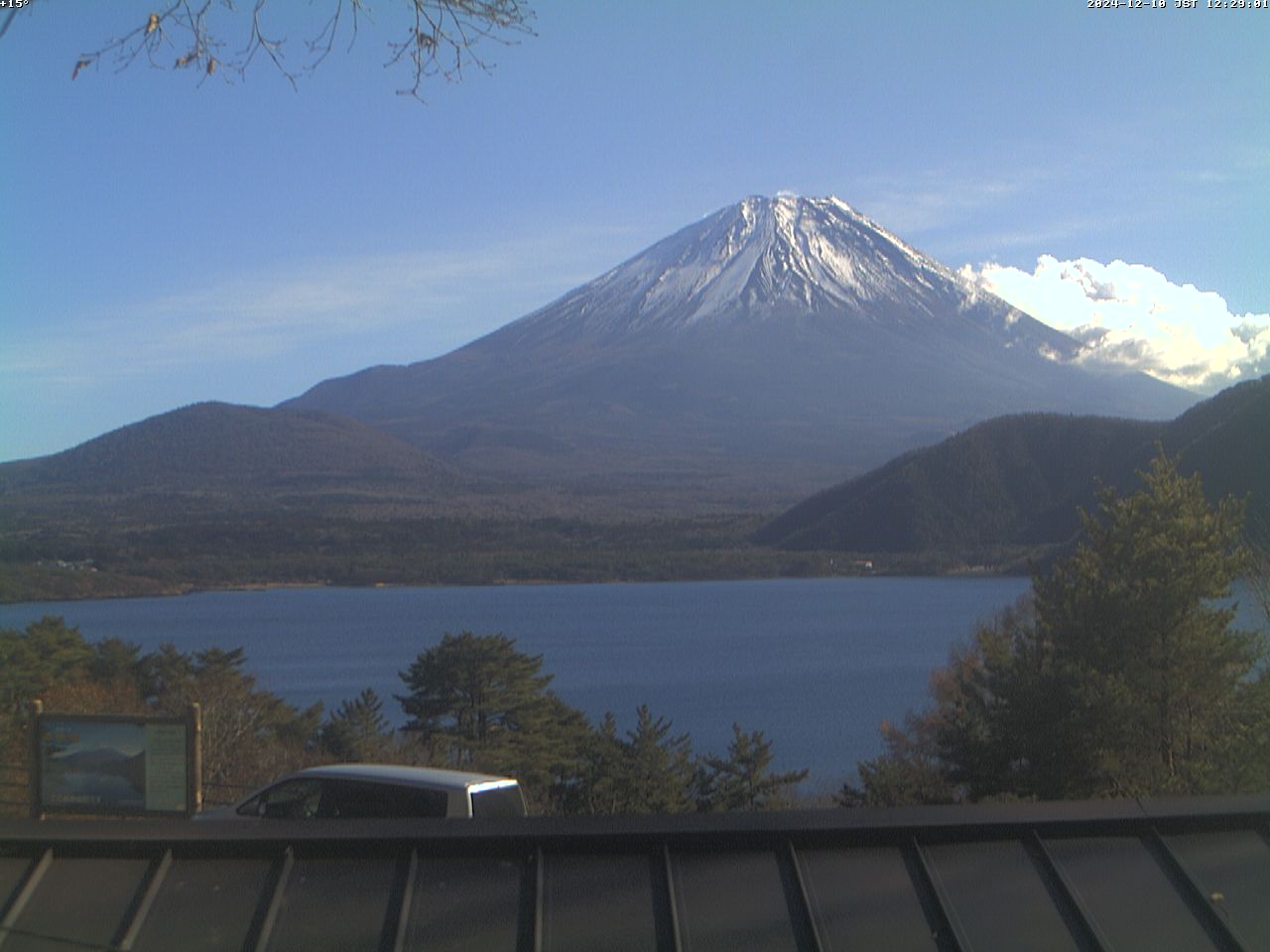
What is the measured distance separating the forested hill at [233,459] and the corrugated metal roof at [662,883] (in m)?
81.5

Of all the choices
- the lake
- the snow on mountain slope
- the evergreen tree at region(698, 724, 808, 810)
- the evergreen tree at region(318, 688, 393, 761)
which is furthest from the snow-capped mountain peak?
the evergreen tree at region(698, 724, 808, 810)

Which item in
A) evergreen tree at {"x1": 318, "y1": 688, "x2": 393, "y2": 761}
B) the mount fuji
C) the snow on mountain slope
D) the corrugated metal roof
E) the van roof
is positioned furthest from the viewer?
the snow on mountain slope

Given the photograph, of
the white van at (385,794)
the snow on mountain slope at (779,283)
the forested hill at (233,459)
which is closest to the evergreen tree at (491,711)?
the white van at (385,794)

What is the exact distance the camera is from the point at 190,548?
61.8 m

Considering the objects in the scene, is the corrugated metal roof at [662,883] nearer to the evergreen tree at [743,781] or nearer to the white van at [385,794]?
the white van at [385,794]

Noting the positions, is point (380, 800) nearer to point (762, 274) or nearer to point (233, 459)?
point (233, 459)

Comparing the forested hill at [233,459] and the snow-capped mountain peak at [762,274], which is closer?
the forested hill at [233,459]

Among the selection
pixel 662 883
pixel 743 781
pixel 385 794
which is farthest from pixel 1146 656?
pixel 662 883

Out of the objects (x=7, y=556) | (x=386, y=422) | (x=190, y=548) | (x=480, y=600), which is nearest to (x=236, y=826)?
(x=7, y=556)

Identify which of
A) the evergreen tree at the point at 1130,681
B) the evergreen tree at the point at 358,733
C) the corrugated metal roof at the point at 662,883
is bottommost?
the evergreen tree at the point at 358,733

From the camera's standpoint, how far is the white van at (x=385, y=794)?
25.9ft

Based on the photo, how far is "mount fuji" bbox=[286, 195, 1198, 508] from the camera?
136000 millimetres

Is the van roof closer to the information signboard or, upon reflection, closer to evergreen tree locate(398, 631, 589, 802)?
the information signboard

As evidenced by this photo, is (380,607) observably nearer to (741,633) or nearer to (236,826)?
(741,633)
